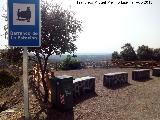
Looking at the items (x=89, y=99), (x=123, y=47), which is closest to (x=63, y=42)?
(x=89, y=99)

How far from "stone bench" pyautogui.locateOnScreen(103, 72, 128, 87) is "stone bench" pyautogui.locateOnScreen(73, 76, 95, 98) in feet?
8.11

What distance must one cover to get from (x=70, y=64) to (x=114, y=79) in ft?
50.6

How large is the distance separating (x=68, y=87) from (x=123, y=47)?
3757 cm

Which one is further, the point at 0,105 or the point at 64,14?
the point at 0,105

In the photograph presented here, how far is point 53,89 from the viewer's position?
10.8m

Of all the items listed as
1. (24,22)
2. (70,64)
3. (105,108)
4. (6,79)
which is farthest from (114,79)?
(70,64)

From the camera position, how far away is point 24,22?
5.91 meters

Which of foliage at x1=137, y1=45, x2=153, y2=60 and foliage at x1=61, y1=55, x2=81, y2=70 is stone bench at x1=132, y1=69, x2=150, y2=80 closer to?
foliage at x1=61, y1=55, x2=81, y2=70

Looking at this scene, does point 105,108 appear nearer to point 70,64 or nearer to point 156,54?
point 70,64

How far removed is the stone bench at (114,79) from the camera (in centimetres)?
1745

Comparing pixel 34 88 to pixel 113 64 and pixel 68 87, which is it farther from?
pixel 113 64

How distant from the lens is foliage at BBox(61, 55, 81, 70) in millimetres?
32625

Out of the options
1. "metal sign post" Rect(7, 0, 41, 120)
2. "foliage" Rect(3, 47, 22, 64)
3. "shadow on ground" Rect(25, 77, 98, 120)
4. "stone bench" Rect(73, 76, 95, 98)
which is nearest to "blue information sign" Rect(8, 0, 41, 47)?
"metal sign post" Rect(7, 0, 41, 120)

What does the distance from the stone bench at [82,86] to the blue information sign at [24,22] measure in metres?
7.39
